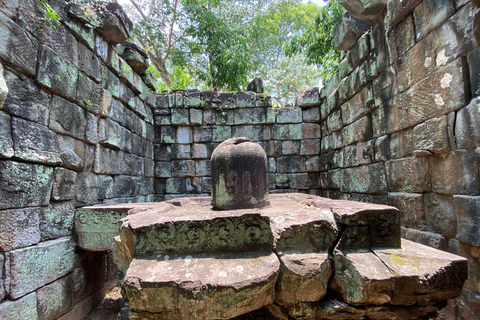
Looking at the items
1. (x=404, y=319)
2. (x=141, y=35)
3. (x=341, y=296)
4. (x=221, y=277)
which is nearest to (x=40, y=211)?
(x=221, y=277)

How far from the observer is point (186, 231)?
2.13 meters

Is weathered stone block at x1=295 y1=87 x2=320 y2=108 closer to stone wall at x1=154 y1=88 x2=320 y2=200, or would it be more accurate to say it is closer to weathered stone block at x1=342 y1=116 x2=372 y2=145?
stone wall at x1=154 y1=88 x2=320 y2=200

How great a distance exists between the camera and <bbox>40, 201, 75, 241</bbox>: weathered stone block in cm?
271

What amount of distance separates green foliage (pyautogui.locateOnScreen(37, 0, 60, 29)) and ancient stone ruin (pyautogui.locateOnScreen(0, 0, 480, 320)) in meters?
0.03

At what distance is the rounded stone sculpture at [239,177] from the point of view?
9.94ft

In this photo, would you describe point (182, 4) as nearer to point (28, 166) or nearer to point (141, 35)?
point (141, 35)

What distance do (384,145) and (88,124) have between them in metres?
4.33

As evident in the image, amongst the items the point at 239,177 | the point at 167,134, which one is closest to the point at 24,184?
the point at 239,177

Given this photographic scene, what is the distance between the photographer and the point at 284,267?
1.98 meters

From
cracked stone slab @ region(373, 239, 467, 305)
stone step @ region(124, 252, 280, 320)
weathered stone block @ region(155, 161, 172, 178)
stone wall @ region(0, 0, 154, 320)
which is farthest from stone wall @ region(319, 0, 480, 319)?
weathered stone block @ region(155, 161, 172, 178)

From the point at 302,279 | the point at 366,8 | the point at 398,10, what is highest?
the point at 366,8

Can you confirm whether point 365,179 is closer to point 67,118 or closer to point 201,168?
point 201,168

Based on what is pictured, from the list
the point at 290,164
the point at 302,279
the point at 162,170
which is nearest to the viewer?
the point at 302,279

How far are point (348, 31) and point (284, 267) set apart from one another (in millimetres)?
4137
